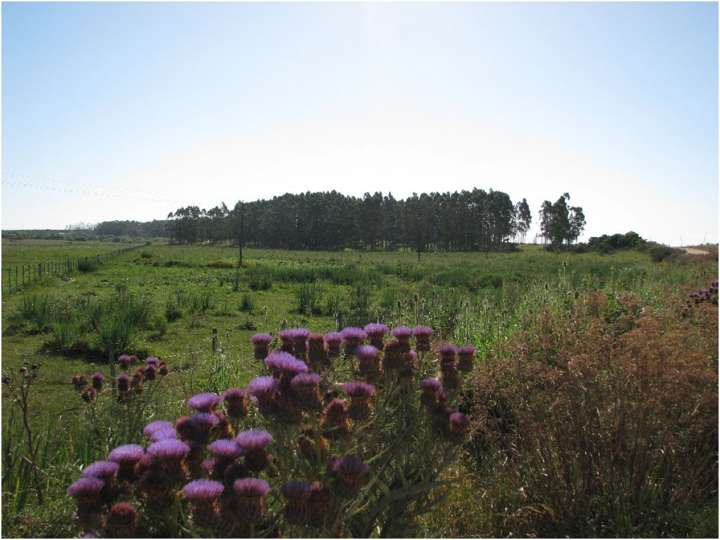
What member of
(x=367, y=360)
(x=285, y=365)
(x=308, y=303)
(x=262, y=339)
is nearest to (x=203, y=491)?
(x=285, y=365)

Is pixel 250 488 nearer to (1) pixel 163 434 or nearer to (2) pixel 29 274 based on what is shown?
(1) pixel 163 434

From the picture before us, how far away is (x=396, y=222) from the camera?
96.6m

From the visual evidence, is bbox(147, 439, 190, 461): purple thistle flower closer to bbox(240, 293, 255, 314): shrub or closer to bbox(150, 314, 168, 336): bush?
bbox(150, 314, 168, 336): bush

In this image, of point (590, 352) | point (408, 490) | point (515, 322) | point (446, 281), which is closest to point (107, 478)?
point (408, 490)

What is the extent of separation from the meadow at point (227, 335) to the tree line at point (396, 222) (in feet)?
206

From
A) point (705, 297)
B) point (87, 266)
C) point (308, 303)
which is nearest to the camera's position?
point (705, 297)

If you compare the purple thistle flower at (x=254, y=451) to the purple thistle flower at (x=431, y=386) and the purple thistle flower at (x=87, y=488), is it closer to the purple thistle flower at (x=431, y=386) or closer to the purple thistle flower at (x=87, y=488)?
the purple thistle flower at (x=87, y=488)

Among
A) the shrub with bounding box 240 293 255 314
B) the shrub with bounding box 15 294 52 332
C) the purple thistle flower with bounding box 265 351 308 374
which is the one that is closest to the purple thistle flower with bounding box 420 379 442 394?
the purple thistle flower with bounding box 265 351 308 374

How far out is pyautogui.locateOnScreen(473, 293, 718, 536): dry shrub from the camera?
3.47 m

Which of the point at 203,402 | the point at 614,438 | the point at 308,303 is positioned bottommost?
the point at 308,303

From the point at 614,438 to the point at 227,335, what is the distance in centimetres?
799

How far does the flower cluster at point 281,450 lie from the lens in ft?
6.06

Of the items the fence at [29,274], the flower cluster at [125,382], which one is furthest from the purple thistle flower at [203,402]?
the fence at [29,274]

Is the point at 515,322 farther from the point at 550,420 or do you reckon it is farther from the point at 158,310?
the point at 158,310
